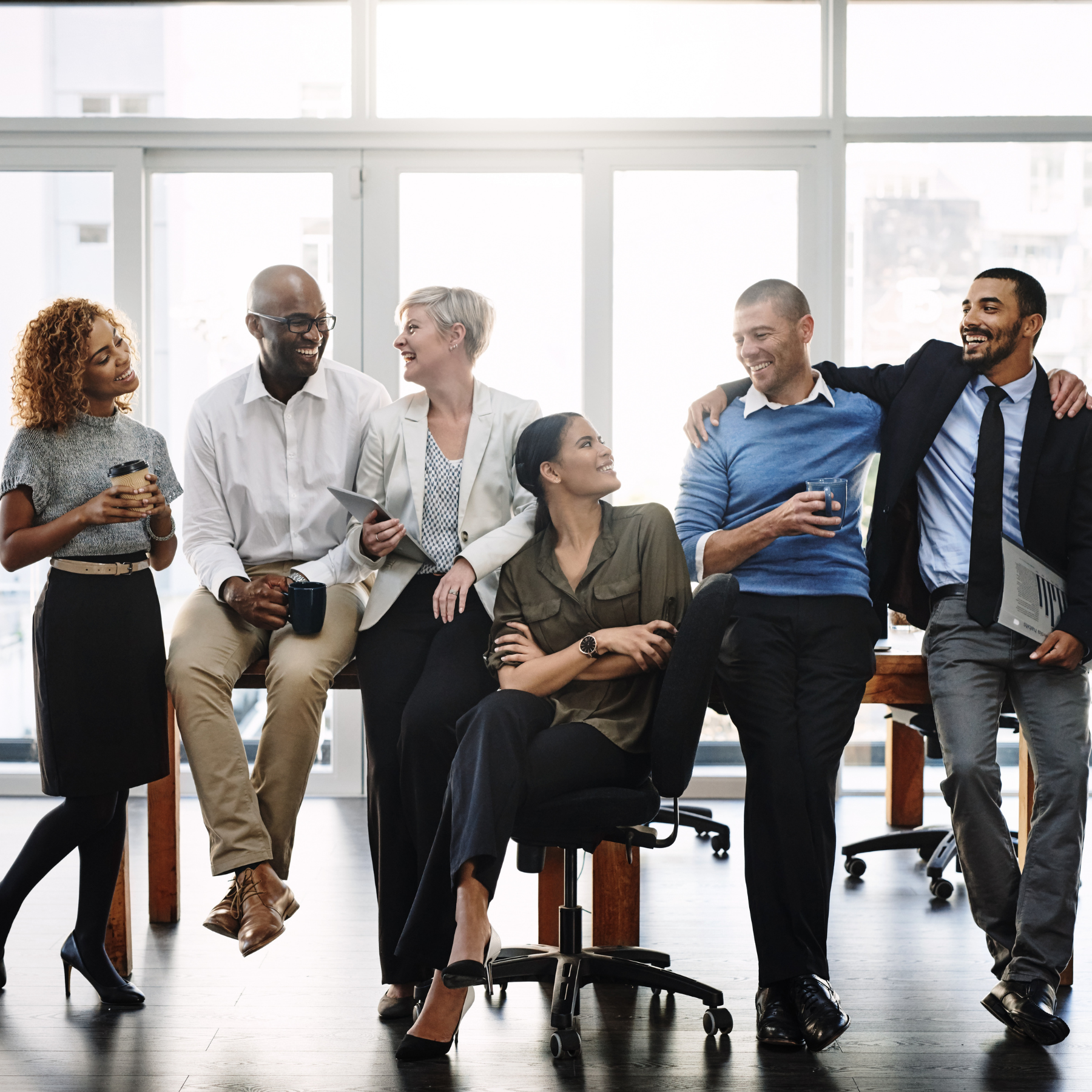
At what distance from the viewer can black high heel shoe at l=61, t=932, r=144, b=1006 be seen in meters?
2.58

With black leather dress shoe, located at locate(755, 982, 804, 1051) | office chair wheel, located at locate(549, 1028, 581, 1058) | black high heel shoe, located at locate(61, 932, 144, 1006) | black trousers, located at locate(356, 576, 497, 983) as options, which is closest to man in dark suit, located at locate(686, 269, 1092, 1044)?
black leather dress shoe, located at locate(755, 982, 804, 1051)

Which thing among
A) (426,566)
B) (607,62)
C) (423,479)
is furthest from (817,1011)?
(607,62)

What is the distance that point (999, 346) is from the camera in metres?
2.73

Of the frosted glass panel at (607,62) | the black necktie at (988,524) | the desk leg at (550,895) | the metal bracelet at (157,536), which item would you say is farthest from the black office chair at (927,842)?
the frosted glass panel at (607,62)

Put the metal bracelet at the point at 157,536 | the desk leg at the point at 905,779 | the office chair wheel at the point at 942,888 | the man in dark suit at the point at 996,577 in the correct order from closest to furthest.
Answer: the man in dark suit at the point at 996,577, the metal bracelet at the point at 157,536, the office chair wheel at the point at 942,888, the desk leg at the point at 905,779

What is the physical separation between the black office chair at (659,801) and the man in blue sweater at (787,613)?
0.66 feet

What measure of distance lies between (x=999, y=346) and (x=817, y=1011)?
1.57m

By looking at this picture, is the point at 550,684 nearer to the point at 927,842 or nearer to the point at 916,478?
the point at 916,478

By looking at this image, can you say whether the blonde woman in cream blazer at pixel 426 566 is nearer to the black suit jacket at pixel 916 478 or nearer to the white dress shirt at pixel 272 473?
the white dress shirt at pixel 272 473

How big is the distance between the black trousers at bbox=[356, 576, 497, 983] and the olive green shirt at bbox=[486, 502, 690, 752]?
4.8 inches

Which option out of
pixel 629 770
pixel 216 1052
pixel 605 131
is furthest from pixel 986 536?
pixel 605 131

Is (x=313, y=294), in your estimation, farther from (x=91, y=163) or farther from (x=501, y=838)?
(x=91, y=163)

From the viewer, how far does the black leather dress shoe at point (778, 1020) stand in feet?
7.84

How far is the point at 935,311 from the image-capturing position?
4.58m
